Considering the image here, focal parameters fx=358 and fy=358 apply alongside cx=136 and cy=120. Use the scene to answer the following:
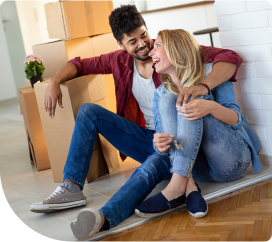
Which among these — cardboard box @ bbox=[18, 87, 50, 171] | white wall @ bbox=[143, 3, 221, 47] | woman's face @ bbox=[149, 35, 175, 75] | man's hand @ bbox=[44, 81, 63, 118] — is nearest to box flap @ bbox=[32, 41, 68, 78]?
cardboard box @ bbox=[18, 87, 50, 171]

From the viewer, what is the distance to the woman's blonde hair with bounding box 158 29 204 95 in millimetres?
1525

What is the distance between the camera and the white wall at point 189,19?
4.26m

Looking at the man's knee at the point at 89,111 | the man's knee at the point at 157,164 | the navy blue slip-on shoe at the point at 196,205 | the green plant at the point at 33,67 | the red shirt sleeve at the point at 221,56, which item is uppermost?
the green plant at the point at 33,67

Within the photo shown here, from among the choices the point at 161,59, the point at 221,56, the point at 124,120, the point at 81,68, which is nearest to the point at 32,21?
the point at 81,68

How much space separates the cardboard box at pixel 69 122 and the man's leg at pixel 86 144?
8.7 inches

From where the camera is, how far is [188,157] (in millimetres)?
1380

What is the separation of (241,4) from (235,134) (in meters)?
0.62

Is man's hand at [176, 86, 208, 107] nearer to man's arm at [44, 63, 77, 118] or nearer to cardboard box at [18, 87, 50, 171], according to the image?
man's arm at [44, 63, 77, 118]

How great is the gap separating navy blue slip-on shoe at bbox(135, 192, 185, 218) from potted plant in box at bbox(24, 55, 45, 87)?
1.27 meters

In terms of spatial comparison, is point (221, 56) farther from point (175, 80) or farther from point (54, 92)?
point (54, 92)

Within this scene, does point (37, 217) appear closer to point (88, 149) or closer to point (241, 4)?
point (88, 149)

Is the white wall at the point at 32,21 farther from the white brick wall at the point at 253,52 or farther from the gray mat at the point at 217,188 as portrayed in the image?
the gray mat at the point at 217,188

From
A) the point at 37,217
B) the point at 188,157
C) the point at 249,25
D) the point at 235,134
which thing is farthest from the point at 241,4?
the point at 37,217

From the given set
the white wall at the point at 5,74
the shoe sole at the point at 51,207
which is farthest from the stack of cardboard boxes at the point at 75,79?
the white wall at the point at 5,74
